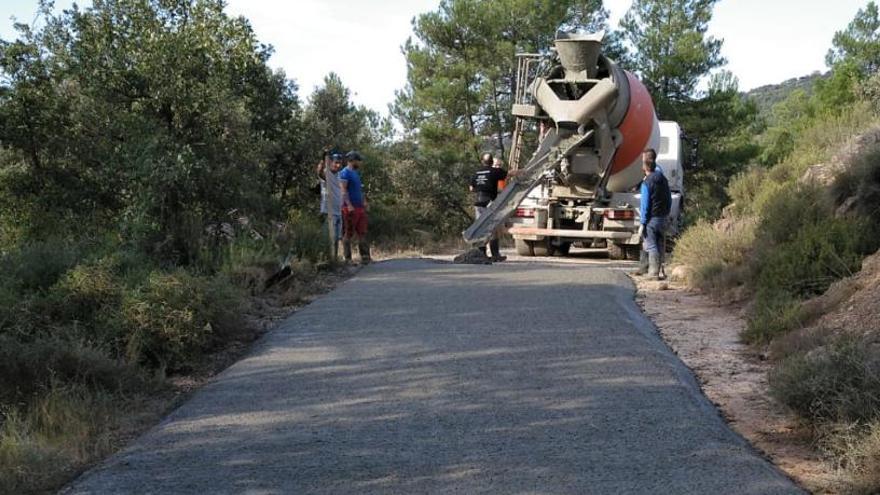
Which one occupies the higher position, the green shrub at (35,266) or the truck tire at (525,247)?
the green shrub at (35,266)

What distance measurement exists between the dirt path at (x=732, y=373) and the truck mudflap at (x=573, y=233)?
4.88m

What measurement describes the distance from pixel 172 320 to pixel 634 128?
11.0m

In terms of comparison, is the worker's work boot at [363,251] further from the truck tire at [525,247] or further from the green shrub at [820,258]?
the green shrub at [820,258]

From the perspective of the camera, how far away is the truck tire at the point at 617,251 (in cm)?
1703

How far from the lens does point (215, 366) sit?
24.8 ft

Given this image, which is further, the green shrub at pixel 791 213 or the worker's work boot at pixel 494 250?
the worker's work boot at pixel 494 250

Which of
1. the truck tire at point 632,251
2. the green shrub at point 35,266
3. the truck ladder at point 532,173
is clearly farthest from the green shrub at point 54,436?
the truck tire at point 632,251

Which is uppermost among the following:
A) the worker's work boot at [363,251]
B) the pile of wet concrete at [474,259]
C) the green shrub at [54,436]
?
the worker's work boot at [363,251]

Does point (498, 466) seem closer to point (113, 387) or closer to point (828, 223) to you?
point (113, 387)

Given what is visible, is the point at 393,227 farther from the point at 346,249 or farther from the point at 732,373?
the point at 732,373

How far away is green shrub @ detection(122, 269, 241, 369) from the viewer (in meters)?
7.41

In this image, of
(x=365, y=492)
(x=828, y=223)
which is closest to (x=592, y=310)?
(x=828, y=223)

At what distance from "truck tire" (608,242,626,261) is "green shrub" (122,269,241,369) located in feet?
33.7

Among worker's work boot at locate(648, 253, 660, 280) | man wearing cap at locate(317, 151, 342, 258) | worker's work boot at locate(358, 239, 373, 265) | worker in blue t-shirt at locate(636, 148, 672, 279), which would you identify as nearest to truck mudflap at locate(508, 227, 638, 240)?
worker's work boot at locate(358, 239, 373, 265)
